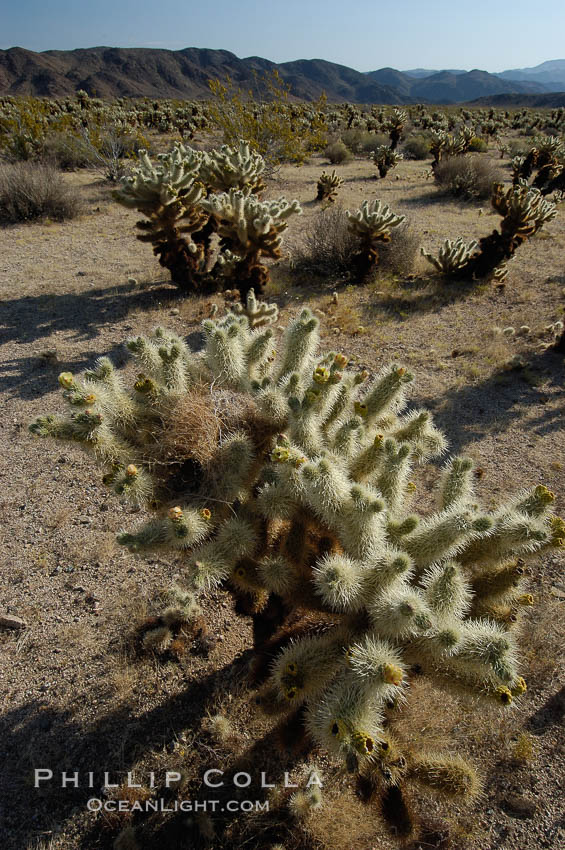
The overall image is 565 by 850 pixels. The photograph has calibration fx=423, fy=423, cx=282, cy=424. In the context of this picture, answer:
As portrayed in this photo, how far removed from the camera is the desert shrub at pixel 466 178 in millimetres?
14125

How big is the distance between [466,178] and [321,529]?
15972mm

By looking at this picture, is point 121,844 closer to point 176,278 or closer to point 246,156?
point 176,278

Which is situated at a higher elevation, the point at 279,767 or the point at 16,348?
the point at 16,348

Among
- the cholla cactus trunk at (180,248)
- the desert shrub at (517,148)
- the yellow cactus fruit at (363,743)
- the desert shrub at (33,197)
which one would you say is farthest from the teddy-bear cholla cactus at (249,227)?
the desert shrub at (517,148)

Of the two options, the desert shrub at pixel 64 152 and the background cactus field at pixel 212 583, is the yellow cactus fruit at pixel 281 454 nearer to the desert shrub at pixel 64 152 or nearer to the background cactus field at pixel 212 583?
the background cactus field at pixel 212 583

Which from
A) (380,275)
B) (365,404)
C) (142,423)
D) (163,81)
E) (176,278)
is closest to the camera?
(142,423)

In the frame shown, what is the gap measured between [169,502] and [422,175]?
19.6 meters

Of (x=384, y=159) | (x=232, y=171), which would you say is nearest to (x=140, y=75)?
(x=384, y=159)

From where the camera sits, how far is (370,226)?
25.3 ft

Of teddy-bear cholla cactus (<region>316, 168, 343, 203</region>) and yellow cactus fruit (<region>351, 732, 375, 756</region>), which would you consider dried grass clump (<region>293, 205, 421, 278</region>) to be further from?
yellow cactus fruit (<region>351, 732, 375, 756</region>)

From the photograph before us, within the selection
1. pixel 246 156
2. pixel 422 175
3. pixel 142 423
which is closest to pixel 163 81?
pixel 422 175

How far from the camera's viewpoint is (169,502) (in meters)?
2.25

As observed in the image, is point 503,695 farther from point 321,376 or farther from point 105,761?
point 105,761

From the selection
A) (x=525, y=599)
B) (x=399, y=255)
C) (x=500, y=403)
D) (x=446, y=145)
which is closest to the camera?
(x=525, y=599)
